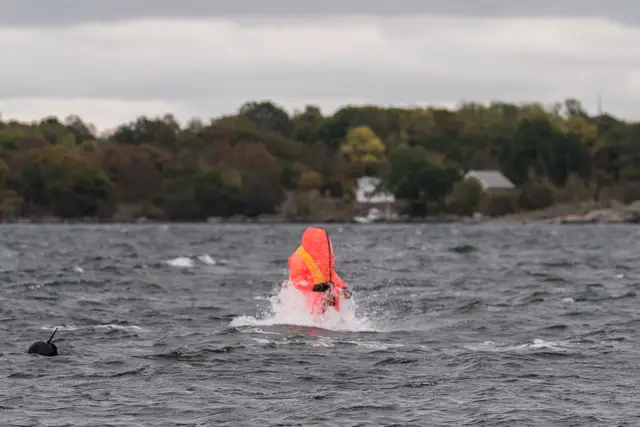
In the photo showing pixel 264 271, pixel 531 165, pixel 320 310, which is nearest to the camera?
pixel 320 310

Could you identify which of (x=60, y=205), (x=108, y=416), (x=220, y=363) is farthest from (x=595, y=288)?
(x=60, y=205)

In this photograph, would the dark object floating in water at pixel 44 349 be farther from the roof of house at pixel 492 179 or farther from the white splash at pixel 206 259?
the roof of house at pixel 492 179

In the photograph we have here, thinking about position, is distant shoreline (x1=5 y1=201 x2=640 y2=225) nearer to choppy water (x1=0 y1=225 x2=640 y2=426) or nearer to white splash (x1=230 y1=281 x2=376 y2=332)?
choppy water (x1=0 y1=225 x2=640 y2=426)

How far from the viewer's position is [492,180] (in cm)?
19162

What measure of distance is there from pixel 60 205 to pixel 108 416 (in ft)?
548

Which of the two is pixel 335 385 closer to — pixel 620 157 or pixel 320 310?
pixel 320 310

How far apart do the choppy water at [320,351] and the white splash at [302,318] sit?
0.22 feet

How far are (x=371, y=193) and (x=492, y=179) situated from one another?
17.2m

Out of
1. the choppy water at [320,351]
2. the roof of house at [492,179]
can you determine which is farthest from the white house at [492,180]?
the choppy water at [320,351]

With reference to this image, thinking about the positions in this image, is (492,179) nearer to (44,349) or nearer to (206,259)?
(206,259)

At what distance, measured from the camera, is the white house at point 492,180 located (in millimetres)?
189175

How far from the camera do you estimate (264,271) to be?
53.6 m

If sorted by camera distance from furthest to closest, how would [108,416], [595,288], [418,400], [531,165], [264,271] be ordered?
[531,165] < [264,271] < [595,288] < [418,400] < [108,416]

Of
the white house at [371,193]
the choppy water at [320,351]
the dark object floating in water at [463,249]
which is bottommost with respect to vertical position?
the white house at [371,193]
